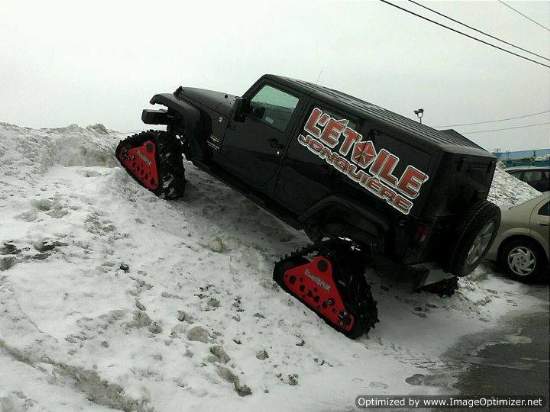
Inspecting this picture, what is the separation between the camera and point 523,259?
7.64m

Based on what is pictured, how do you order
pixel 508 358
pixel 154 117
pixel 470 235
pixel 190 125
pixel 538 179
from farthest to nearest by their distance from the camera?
pixel 538 179 < pixel 154 117 < pixel 190 125 < pixel 470 235 < pixel 508 358

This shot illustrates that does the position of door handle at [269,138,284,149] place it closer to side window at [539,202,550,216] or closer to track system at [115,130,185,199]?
track system at [115,130,185,199]

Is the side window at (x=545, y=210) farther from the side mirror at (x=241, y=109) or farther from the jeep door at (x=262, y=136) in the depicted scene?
the side mirror at (x=241, y=109)

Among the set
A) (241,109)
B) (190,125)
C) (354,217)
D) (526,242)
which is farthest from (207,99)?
(526,242)

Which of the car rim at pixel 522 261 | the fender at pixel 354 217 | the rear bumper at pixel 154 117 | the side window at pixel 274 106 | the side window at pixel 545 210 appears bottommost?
the car rim at pixel 522 261

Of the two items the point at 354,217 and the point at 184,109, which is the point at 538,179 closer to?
the point at 354,217

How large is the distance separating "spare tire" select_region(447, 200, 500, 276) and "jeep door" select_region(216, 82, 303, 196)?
2.21 m

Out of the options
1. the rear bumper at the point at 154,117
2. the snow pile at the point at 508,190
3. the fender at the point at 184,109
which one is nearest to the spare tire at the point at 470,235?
the fender at the point at 184,109

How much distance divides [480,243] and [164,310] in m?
3.58

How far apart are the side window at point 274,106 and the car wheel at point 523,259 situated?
4637mm

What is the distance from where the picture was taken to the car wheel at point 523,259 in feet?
24.6

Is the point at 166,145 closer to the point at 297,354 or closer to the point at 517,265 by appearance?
the point at 297,354

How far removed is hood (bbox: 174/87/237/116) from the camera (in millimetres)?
6421

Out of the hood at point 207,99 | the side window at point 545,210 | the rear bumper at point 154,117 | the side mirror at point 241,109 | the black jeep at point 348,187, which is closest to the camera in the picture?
the black jeep at point 348,187
